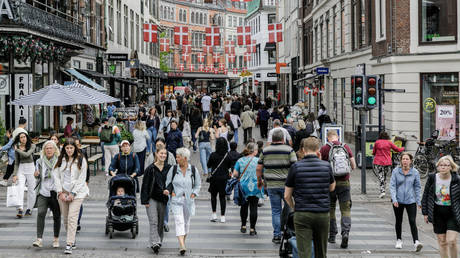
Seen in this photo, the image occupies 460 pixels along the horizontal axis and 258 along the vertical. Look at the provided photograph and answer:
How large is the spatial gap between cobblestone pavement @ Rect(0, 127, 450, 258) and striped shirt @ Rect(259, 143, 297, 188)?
1.06 metres

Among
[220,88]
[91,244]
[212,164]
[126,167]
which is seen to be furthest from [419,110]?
[220,88]

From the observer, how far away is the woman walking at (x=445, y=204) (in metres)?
9.12

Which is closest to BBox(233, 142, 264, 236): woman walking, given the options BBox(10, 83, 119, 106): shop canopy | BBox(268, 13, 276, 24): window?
BBox(10, 83, 119, 106): shop canopy

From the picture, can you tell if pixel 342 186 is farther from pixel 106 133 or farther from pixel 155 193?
pixel 106 133

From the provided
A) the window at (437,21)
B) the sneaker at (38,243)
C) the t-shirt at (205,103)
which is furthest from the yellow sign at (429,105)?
the t-shirt at (205,103)

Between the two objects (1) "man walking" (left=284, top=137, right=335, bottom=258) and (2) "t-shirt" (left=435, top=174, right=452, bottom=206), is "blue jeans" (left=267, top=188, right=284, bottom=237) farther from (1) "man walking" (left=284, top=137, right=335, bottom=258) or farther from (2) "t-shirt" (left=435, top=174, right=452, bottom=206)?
(1) "man walking" (left=284, top=137, right=335, bottom=258)

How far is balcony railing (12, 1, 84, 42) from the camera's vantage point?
75.6 ft

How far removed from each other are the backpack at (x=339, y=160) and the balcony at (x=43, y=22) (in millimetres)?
14693

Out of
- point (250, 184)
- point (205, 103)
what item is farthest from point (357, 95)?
point (205, 103)

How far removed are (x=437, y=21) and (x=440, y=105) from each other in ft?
8.35

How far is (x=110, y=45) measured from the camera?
46.2 metres

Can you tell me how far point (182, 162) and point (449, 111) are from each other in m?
12.5

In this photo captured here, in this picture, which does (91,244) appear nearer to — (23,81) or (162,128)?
(162,128)

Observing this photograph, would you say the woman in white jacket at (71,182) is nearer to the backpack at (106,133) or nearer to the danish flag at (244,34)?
the backpack at (106,133)
